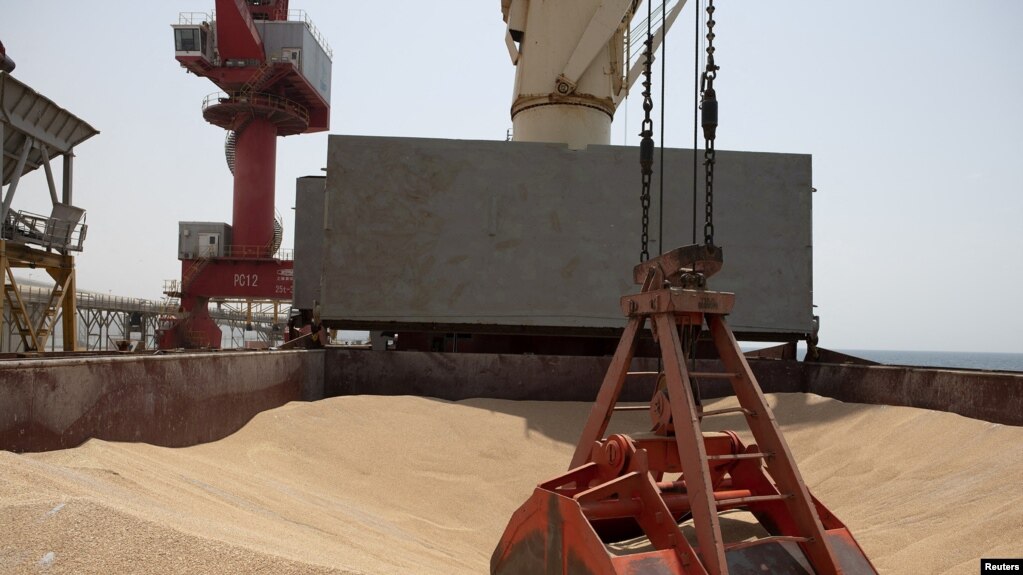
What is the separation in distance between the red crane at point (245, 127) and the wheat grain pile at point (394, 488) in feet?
89.8

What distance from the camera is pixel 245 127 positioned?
37.0 meters

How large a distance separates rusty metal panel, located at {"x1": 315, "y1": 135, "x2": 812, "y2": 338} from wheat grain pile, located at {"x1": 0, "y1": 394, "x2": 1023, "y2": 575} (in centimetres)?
274

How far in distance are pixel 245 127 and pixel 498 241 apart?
29.7 metres

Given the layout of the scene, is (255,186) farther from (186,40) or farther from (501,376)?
(501,376)

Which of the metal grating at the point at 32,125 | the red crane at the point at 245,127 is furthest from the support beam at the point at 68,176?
the red crane at the point at 245,127

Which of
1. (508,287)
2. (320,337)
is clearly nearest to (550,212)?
(508,287)

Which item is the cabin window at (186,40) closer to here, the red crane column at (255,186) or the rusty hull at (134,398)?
the red crane column at (255,186)

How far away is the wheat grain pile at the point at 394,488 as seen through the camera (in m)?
3.00

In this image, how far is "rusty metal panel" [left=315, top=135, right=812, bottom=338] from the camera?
11.6 m

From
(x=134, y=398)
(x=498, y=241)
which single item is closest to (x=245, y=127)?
(x=498, y=241)

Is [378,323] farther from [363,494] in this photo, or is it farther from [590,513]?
[590,513]

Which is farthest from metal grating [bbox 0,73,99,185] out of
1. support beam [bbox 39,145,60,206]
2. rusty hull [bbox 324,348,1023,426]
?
rusty hull [bbox 324,348,1023,426]

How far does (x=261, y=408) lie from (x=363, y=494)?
2.35m

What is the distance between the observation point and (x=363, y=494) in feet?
19.6
